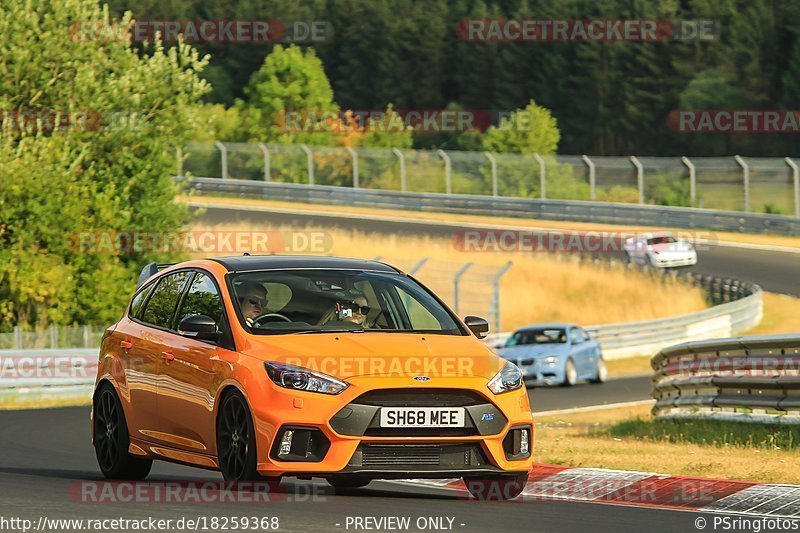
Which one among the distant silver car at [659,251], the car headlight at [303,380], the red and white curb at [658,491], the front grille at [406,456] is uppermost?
the car headlight at [303,380]

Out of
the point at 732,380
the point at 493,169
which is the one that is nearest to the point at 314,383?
the point at 732,380

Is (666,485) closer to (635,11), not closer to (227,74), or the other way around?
(635,11)

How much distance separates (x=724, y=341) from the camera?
1703 cm

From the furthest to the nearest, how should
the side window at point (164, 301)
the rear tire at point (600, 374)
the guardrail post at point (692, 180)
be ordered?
the guardrail post at point (692, 180), the rear tire at point (600, 374), the side window at point (164, 301)

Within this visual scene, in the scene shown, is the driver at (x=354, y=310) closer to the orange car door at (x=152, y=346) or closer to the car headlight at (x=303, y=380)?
the car headlight at (x=303, y=380)

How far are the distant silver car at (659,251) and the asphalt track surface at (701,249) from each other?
0.50m

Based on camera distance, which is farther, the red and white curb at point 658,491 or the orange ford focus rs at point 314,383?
the red and white curb at point 658,491

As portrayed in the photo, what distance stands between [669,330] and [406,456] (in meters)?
29.0

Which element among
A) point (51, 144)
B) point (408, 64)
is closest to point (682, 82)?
point (408, 64)

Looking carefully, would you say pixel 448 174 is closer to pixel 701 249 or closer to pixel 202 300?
pixel 701 249

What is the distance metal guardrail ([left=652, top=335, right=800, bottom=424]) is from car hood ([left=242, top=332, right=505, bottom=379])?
5.69 meters

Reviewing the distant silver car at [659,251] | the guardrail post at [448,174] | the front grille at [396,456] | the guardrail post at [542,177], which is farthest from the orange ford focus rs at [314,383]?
the guardrail post at [448,174]

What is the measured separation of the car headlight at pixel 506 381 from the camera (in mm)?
10208

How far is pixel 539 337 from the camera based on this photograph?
3125 cm
